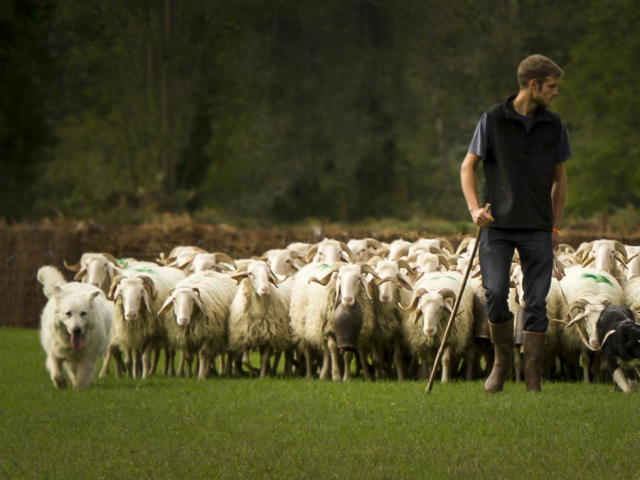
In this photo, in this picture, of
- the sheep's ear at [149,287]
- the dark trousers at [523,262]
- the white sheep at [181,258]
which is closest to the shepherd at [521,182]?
the dark trousers at [523,262]

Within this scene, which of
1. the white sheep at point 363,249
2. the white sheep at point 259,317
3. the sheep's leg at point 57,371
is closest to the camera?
the sheep's leg at point 57,371

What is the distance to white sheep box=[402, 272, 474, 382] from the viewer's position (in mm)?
11000

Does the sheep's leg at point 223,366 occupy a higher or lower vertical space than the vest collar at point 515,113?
lower

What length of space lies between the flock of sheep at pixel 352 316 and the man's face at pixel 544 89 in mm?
3326

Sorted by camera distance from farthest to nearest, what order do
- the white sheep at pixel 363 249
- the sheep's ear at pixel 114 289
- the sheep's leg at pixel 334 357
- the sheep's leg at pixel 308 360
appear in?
the white sheep at pixel 363 249, the sheep's ear at pixel 114 289, the sheep's leg at pixel 308 360, the sheep's leg at pixel 334 357

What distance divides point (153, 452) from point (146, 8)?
36.1 meters

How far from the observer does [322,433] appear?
23.7 ft

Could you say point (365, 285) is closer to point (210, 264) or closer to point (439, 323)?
point (439, 323)

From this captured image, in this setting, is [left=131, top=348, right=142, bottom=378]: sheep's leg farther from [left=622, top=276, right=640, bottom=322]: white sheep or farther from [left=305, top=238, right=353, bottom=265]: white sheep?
[left=622, top=276, right=640, bottom=322]: white sheep

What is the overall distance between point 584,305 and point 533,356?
263 centimetres

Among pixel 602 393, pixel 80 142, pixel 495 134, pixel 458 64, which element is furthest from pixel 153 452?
pixel 80 142

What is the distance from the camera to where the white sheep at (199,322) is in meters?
12.1

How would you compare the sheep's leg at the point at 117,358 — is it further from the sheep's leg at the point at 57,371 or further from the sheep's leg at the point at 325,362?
the sheep's leg at the point at 325,362

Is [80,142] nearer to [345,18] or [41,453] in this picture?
[345,18]
